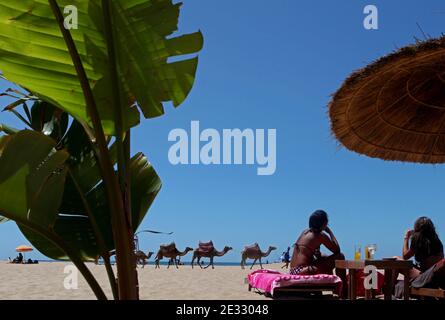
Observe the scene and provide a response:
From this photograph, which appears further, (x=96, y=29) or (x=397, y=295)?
(x=397, y=295)

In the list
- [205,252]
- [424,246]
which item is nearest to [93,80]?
[424,246]

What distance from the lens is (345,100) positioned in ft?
13.6

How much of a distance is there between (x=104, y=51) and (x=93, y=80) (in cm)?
13

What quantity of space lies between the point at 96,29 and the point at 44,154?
551mm

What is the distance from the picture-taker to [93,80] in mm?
1972

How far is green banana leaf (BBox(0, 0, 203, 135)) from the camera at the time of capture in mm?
1833

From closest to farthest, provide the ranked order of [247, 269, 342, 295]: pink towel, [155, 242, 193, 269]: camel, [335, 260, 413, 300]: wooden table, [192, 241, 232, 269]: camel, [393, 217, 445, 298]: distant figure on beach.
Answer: [335, 260, 413, 300]: wooden table < [393, 217, 445, 298]: distant figure on beach < [247, 269, 342, 295]: pink towel < [192, 241, 232, 269]: camel < [155, 242, 193, 269]: camel

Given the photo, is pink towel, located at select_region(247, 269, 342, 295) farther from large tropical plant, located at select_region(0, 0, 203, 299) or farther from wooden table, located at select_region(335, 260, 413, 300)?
large tropical plant, located at select_region(0, 0, 203, 299)

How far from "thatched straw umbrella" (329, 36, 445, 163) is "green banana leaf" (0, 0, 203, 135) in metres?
2.32

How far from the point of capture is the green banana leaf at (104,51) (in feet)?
6.01

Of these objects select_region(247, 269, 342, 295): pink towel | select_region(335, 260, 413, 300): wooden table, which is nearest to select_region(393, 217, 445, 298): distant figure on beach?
select_region(335, 260, 413, 300): wooden table

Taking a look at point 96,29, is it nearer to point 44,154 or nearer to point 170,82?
point 170,82

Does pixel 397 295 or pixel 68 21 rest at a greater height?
pixel 68 21

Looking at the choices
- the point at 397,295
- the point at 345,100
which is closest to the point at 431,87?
the point at 345,100
